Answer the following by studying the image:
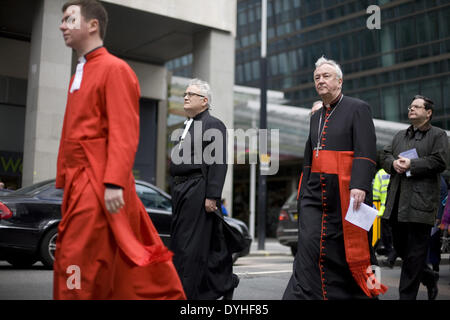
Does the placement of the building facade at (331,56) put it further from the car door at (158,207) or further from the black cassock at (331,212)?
the black cassock at (331,212)

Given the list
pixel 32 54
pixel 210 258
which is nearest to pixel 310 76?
pixel 32 54

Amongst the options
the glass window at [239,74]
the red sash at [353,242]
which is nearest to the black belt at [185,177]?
the red sash at [353,242]

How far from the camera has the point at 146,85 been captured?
77.8 ft

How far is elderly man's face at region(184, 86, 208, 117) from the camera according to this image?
5777mm

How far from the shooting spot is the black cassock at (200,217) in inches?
207

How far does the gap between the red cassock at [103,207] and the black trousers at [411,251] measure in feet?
9.59

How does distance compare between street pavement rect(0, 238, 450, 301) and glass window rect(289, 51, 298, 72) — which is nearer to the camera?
street pavement rect(0, 238, 450, 301)

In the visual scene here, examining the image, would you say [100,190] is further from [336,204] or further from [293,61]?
[293,61]

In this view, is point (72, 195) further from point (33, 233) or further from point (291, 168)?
point (291, 168)

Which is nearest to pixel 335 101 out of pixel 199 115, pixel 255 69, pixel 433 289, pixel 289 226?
pixel 199 115

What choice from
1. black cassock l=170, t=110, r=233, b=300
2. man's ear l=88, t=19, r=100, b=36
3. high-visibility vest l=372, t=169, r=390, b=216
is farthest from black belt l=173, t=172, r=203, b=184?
A: high-visibility vest l=372, t=169, r=390, b=216

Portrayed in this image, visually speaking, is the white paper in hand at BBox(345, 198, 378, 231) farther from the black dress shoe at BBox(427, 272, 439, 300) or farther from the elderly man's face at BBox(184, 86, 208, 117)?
the black dress shoe at BBox(427, 272, 439, 300)

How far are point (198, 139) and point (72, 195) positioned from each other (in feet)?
7.46

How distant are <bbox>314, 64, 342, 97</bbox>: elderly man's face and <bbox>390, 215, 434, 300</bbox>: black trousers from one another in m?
1.78
